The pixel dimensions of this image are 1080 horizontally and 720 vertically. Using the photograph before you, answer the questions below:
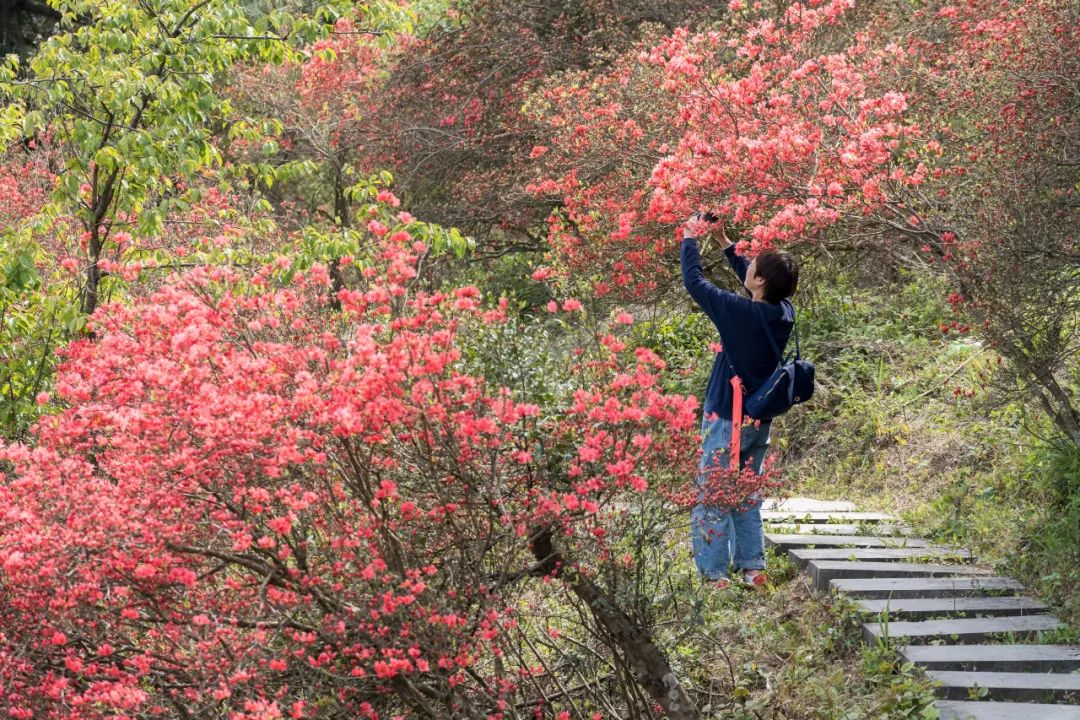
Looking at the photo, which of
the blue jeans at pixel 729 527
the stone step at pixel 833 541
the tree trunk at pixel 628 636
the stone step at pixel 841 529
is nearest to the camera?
the tree trunk at pixel 628 636

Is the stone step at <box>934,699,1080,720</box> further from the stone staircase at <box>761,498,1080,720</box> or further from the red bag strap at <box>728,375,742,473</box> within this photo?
the red bag strap at <box>728,375,742,473</box>

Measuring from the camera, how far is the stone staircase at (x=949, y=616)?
13.6 ft

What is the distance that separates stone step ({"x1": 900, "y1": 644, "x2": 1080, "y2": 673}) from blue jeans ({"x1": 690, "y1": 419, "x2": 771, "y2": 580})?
3.15 ft

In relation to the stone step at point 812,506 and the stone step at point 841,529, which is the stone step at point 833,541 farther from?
the stone step at point 812,506

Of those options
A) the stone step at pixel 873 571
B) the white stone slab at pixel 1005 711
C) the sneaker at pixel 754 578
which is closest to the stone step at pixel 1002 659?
the white stone slab at pixel 1005 711

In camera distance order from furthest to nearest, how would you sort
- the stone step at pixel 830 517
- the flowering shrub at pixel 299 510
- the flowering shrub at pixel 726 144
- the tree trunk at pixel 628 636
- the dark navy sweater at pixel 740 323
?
the stone step at pixel 830 517 → the flowering shrub at pixel 726 144 → the dark navy sweater at pixel 740 323 → the tree trunk at pixel 628 636 → the flowering shrub at pixel 299 510

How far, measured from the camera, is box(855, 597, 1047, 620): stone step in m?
4.92

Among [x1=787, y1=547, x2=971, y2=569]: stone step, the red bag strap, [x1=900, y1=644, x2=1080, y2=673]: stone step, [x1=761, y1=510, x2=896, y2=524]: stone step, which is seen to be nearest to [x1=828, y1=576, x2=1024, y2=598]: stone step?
[x1=787, y1=547, x2=971, y2=569]: stone step

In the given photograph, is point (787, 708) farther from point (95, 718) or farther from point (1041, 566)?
point (95, 718)

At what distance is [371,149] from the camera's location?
12680 millimetres

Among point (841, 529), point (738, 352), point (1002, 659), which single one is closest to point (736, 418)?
point (738, 352)

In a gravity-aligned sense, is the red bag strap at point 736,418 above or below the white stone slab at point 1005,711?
above

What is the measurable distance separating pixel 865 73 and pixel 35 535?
5.82 metres

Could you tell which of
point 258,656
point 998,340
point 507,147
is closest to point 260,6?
point 507,147
